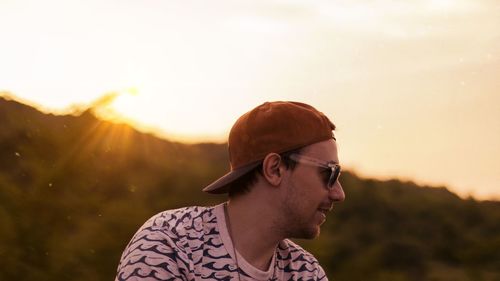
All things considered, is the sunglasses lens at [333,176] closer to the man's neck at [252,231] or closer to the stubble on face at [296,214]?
the stubble on face at [296,214]

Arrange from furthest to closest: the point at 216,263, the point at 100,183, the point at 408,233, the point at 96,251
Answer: the point at 408,233, the point at 100,183, the point at 96,251, the point at 216,263

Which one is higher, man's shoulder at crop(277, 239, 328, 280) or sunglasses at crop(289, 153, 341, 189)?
sunglasses at crop(289, 153, 341, 189)

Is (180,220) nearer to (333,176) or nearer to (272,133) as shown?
(272,133)

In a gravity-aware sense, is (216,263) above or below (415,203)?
above

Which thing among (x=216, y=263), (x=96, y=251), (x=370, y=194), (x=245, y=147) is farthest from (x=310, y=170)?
(x=370, y=194)

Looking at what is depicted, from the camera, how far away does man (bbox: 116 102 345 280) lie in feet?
10.1

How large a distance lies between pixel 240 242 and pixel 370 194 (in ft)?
26.5

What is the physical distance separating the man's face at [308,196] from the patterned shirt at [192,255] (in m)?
0.15

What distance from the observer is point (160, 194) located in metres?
8.66

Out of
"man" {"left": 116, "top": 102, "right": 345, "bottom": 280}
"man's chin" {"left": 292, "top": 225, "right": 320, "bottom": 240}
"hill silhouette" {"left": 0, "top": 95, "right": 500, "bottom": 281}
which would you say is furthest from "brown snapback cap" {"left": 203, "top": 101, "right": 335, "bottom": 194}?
"hill silhouette" {"left": 0, "top": 95, "right": 500, "bottom": 281}

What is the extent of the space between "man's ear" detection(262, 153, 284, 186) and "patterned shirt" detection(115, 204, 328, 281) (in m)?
0.21

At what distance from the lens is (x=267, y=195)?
3.14m

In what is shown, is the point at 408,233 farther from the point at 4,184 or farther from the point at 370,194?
the point at 4,184

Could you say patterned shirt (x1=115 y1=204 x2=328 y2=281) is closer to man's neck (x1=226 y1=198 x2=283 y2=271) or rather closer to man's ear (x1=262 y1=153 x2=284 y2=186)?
man's neck (x1=226 y1=198 x2=283 y2=271)
